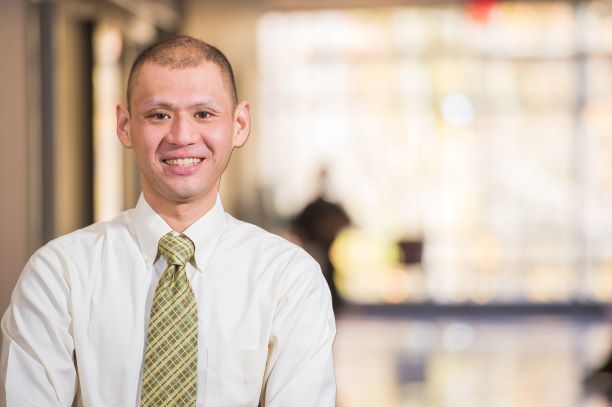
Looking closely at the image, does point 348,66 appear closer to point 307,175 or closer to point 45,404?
point 307,175

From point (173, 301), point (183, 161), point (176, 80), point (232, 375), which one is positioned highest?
point (176, 80)

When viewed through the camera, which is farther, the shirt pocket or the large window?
the large window

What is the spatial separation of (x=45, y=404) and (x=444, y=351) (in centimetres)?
745

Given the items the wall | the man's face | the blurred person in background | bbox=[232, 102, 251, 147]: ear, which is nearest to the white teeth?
the man's face

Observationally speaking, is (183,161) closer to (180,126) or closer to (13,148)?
(180,126)

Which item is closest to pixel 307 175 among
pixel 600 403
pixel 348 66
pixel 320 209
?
pixel 348 66

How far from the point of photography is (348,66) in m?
12.5

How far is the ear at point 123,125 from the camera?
1659 millimetres

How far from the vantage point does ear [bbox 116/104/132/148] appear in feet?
5.44

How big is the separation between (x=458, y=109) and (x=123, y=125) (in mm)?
10974

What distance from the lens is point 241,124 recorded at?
171 cm

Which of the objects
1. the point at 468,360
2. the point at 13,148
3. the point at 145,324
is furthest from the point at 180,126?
the point at 468,360

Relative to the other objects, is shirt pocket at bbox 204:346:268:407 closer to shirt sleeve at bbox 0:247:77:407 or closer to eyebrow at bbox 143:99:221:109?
shirt sleeve at bbox 0:247:77:407

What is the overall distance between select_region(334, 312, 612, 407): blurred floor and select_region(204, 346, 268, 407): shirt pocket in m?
4.56
